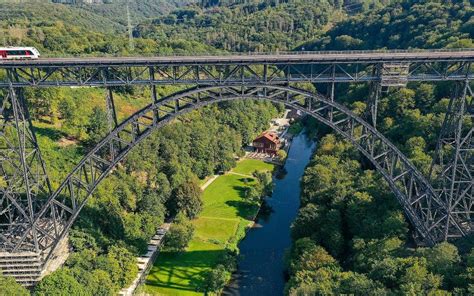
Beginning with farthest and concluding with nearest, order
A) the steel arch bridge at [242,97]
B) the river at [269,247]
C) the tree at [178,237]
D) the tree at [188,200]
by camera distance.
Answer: the tree at [188,200], the tree at [178,237], the river at [269,247], the steel arch bridge at [242,97]

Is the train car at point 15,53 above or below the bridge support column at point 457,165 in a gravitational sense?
above

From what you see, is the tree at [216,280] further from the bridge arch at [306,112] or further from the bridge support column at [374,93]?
the bridge support column at [374,93]

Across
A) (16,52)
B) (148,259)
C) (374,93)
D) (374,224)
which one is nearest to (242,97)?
(374,93)

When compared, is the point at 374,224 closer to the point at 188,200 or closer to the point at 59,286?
the point at 188,200

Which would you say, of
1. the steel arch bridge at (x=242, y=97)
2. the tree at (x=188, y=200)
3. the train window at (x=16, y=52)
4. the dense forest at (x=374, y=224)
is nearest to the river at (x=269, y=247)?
the dense forest at (x=374, y=224)

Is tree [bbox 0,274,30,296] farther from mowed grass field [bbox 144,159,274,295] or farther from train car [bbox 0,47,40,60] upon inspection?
train car [bbox 0,47,40,60]

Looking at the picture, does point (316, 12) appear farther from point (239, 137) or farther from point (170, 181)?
point (170, 181)
